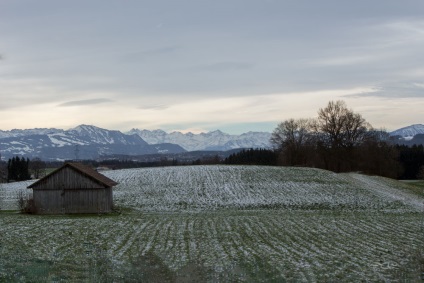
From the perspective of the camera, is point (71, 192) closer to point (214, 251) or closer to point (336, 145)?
point (214, 251)

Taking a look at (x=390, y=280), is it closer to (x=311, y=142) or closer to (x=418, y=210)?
(x=418, y=210)

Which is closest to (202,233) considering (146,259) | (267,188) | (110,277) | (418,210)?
(146,259)

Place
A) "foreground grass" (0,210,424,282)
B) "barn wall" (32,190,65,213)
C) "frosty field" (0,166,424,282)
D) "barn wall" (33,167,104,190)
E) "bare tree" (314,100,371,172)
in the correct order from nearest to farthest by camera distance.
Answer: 1. "foreground grass" (0,210,424,282)
2. "frosty field" (0,166,424,282)
3. "barn wall" (32,190,65,213)
4. "barn wall" (33,167,104,190)
5. "bare tree" (314,100,371,172)

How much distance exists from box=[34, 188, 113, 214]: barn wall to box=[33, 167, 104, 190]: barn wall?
44 centimetres

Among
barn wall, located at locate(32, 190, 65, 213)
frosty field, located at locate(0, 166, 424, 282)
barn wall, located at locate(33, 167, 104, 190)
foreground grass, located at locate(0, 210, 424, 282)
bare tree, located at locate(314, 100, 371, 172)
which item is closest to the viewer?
foreground grass, located at locate(0, 210, 424, 282)

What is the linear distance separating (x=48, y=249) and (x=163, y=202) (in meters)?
35.3

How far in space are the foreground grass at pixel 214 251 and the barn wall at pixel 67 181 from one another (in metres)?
→ 15.3

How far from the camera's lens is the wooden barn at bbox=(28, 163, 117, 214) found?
173 feet

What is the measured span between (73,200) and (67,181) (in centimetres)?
224

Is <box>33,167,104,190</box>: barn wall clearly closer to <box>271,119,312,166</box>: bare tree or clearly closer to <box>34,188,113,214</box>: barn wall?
<box>34,188,113,214</box>: barn wall

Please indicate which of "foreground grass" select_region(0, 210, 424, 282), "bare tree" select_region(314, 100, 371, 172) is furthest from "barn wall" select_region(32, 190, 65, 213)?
"bare tree" select_region(314, 100, 371, 172)

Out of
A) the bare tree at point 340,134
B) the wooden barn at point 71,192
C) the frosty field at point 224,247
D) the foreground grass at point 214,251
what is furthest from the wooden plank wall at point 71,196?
the bare tree at point 340,134

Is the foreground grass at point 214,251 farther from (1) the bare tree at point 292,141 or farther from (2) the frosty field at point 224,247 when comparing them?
(1) the bare tree at point 292,141

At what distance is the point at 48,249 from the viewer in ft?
81.3
